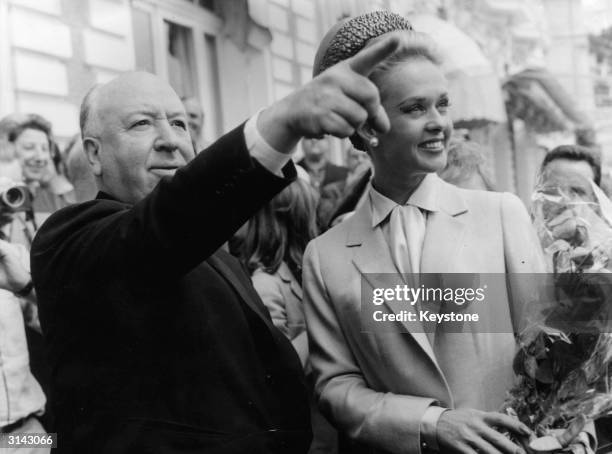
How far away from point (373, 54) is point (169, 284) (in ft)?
2.17

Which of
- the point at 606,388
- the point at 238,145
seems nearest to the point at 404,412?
the point at 606,388

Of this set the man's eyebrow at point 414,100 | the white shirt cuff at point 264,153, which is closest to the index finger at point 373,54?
the white shirt cuff at point 264,153

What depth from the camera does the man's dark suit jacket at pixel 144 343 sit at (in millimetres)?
1488

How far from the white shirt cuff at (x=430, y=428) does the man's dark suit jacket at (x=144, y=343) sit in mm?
317

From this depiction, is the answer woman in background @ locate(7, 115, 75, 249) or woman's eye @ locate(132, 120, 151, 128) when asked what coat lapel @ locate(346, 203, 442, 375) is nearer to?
woman's eye @ locate(132, 120, 151, 128)

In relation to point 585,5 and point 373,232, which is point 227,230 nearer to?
point 373,232

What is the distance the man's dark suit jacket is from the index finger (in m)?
0.37

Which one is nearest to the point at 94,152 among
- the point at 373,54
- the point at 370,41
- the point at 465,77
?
the point at 370,41

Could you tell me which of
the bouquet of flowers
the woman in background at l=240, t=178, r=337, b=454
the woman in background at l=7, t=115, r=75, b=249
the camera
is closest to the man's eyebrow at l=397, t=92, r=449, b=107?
the bouquet of flowers

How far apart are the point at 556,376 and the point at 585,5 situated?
4.81 metres

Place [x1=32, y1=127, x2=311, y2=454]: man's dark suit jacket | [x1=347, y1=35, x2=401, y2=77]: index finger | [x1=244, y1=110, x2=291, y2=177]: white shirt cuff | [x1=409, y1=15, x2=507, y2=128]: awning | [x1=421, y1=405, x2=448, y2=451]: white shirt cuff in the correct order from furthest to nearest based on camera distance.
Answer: [x1=409, y1=15, x2=507, y2=128]: awning, [x1=421, y1=405, x2=448, y2=451]: white shirt cuff, [x1=32, y1=127, x2=311, y2=454]: man's dark suit jacket, [x1=244, y1=110, x2=291, y2=177]: white shirt cuff, [x1=347, y1=35, x2=401, y2=77]: index finger

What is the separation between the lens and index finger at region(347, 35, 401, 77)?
1.16m

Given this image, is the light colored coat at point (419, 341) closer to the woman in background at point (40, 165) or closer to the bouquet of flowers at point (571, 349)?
the bouquet of flowers at point (571, 349)

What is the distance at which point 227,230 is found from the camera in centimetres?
135
